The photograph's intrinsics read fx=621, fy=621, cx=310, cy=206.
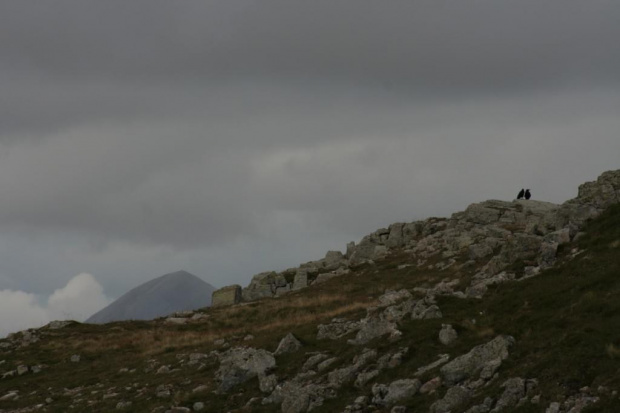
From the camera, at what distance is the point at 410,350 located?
87.4 feet

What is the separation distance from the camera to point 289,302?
2525 inches

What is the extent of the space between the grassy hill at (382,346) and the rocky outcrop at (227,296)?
17.9m

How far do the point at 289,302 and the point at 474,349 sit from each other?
137 ft

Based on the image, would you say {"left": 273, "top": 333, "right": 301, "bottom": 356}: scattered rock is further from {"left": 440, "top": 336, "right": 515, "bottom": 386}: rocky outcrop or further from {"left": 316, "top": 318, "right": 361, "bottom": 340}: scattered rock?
{"left": 440, "top": 336, "right": 515, "bottom": 386}: rocky outcrop

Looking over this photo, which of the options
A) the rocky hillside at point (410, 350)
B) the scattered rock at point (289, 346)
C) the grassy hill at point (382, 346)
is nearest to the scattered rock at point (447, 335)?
the rocky hillside at point (410, 350)

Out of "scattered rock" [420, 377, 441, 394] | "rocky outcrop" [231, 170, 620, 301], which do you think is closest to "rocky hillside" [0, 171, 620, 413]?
"scattered rock" [420, 377, 441, 394]

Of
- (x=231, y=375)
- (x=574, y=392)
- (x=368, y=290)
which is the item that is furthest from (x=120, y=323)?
(x=574, y=392)

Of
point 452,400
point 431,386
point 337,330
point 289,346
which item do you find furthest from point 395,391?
point 337,330

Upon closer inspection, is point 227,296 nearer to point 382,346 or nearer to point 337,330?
point 337,330

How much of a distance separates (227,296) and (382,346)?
56.6 metres

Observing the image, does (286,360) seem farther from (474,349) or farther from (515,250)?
(515,250)

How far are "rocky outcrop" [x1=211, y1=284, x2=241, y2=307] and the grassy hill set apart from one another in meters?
17.9

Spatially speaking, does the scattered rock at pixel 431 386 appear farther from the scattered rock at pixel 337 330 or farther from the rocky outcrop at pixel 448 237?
the rocky outcrop at pixel 448 237

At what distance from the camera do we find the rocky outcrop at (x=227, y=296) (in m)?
81.9
